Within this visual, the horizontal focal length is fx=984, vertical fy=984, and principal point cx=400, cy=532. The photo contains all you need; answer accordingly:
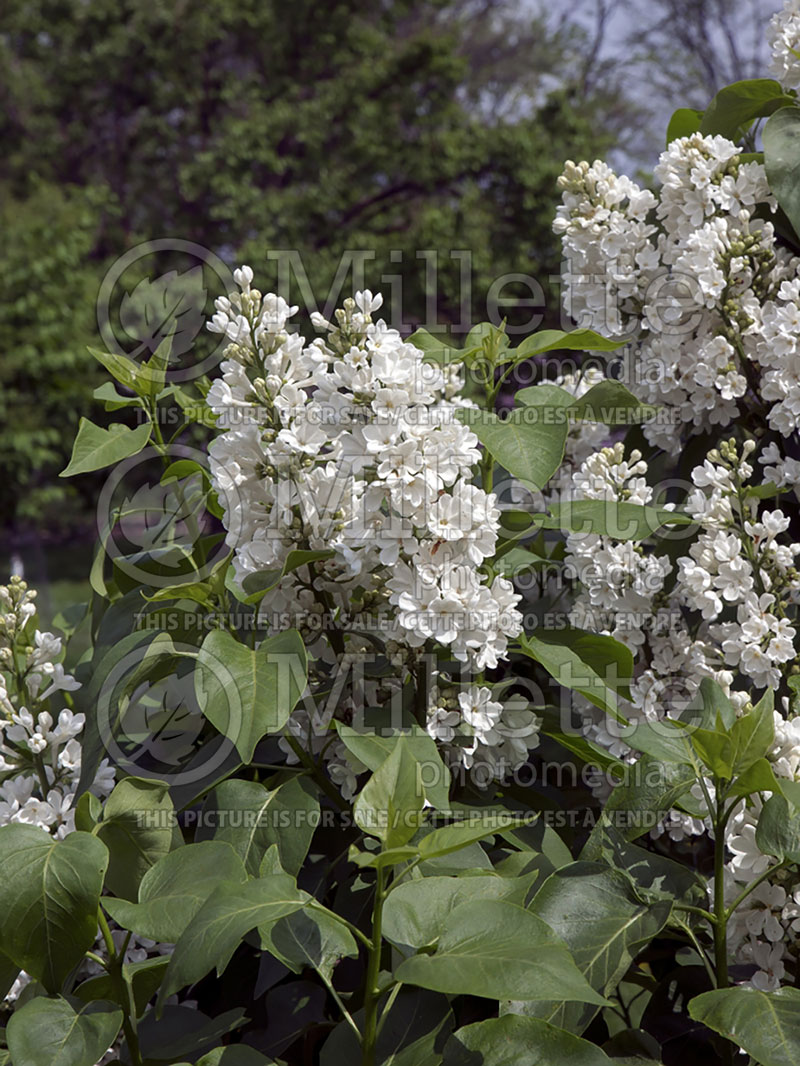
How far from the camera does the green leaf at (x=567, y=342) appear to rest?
126 centimetres

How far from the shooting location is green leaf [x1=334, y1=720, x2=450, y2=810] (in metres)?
1.03

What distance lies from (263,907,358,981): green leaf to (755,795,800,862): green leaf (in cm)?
42

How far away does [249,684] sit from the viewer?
103 cm

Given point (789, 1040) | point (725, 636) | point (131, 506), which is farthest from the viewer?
point (131, 506)

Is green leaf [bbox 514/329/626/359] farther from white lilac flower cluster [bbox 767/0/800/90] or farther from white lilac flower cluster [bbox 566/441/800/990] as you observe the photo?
white lilac flower cluster [bbox 767/0/800/90]

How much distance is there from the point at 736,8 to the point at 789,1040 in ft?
62.1

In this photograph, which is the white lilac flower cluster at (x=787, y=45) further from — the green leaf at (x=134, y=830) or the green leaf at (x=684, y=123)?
the green leaf at (x=134, y=830)

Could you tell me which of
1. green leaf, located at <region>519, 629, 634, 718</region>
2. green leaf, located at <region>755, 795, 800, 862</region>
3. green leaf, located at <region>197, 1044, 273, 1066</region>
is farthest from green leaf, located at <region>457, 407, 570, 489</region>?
green leaf, located at <region>197, 1044, 273, 1066</region>

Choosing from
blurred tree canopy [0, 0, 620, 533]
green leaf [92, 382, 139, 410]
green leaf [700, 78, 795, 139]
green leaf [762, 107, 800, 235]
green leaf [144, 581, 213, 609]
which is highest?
blurred tree canopy [0, 0, 620, 533]

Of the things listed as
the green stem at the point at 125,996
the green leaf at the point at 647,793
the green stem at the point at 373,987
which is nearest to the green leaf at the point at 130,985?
the green stem at the point at 125,996

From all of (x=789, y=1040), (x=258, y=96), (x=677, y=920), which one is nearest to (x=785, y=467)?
(x=677, y=920)

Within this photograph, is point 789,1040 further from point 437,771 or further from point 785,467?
point 785,467

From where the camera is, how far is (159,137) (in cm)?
1838

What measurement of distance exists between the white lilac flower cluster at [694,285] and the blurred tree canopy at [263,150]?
36.7 feet
